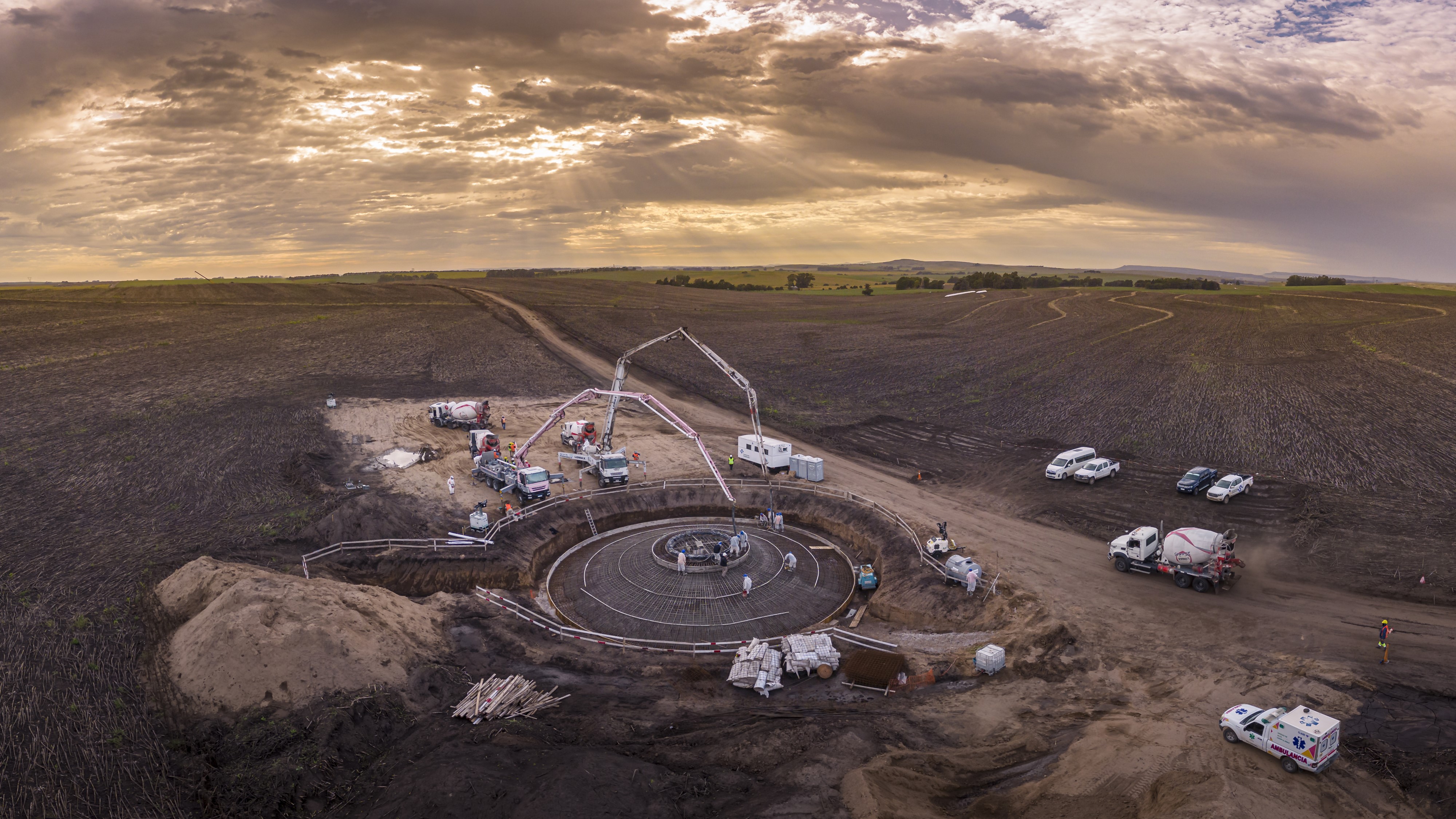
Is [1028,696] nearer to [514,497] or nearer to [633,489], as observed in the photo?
[633,489]

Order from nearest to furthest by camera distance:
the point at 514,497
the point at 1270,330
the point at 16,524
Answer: the point at 16,524, the point at 514,497, the point at 1270,330

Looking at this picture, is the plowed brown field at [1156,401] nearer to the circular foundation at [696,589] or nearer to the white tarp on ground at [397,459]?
the circular foundation at [696,589]

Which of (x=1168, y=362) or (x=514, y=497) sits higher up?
(x=1168, y=362)

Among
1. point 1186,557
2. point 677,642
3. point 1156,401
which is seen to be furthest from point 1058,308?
point 677,642

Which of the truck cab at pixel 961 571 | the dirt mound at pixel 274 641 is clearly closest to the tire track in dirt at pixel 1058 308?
the truck cab at pixel 961 571

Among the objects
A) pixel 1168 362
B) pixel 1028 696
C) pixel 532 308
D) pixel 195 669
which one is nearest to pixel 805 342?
pixel 1168 362

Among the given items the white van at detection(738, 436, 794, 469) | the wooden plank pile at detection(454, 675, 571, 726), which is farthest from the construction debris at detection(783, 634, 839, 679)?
the white van at detection(738, 436, 794, 469)
